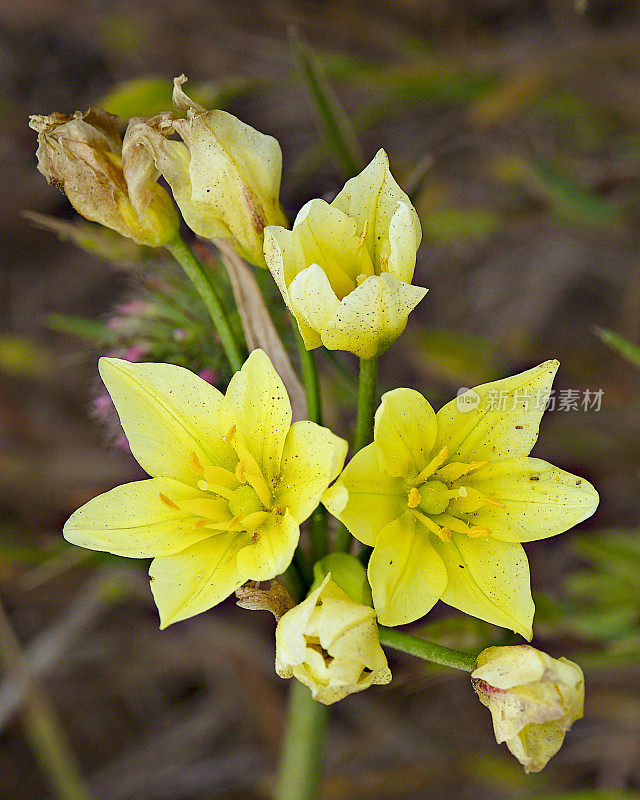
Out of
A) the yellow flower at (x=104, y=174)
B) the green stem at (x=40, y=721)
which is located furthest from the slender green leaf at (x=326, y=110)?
the green stem at (x=40, y=721)

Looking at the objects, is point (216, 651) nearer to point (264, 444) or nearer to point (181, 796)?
point (181, 796)

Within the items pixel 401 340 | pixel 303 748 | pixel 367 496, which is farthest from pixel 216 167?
pixel 401 340

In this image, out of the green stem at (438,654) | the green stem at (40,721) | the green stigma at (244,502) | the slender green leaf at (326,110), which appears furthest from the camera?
the green stem at (40,721)

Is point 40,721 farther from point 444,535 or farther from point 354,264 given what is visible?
point 354,264

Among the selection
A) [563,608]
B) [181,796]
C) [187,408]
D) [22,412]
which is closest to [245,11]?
[22,412]

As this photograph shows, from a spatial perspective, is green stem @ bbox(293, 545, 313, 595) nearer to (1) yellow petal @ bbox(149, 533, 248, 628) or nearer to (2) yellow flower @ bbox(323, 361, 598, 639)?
(1) yellow petal @ bbox(149, 533, 248, 628)

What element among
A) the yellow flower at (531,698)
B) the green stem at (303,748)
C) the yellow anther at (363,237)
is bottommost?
the green stem at (303,748)

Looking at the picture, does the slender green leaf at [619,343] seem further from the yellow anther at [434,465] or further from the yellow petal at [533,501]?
the yellow anther at [434,465]
